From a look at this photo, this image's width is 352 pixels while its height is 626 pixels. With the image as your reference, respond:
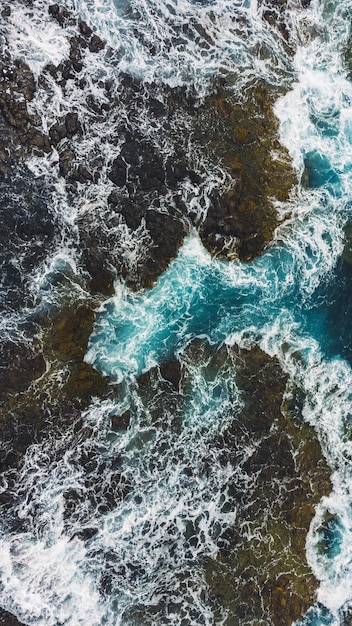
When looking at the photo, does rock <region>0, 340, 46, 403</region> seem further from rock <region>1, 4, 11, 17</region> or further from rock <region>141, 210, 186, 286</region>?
rock <region>1, 4, 11, 17</region>

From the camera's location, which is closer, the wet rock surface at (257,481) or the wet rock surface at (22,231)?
the wet rock surface at (22,231)

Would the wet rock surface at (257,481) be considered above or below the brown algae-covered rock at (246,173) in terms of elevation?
below

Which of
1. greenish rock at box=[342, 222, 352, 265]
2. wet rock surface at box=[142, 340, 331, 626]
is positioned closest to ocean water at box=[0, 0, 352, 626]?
greenish rock at box=[342, 222, 352, 265]

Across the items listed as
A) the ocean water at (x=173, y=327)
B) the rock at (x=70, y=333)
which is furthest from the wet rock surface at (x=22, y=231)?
the rock at (x=70, y=333)

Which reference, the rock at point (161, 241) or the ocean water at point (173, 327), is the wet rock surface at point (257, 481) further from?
the rock at point (161, 241)

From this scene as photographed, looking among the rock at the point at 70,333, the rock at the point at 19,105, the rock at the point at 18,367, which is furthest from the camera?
the rock at the point at 70,333

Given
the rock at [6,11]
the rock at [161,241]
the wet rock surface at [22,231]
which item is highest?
the rock at [6,11]

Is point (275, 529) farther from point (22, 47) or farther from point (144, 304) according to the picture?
point (22, 47)

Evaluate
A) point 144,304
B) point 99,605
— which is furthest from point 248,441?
point 99,605

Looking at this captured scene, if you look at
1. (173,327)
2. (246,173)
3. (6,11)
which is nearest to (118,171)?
(246,173)
